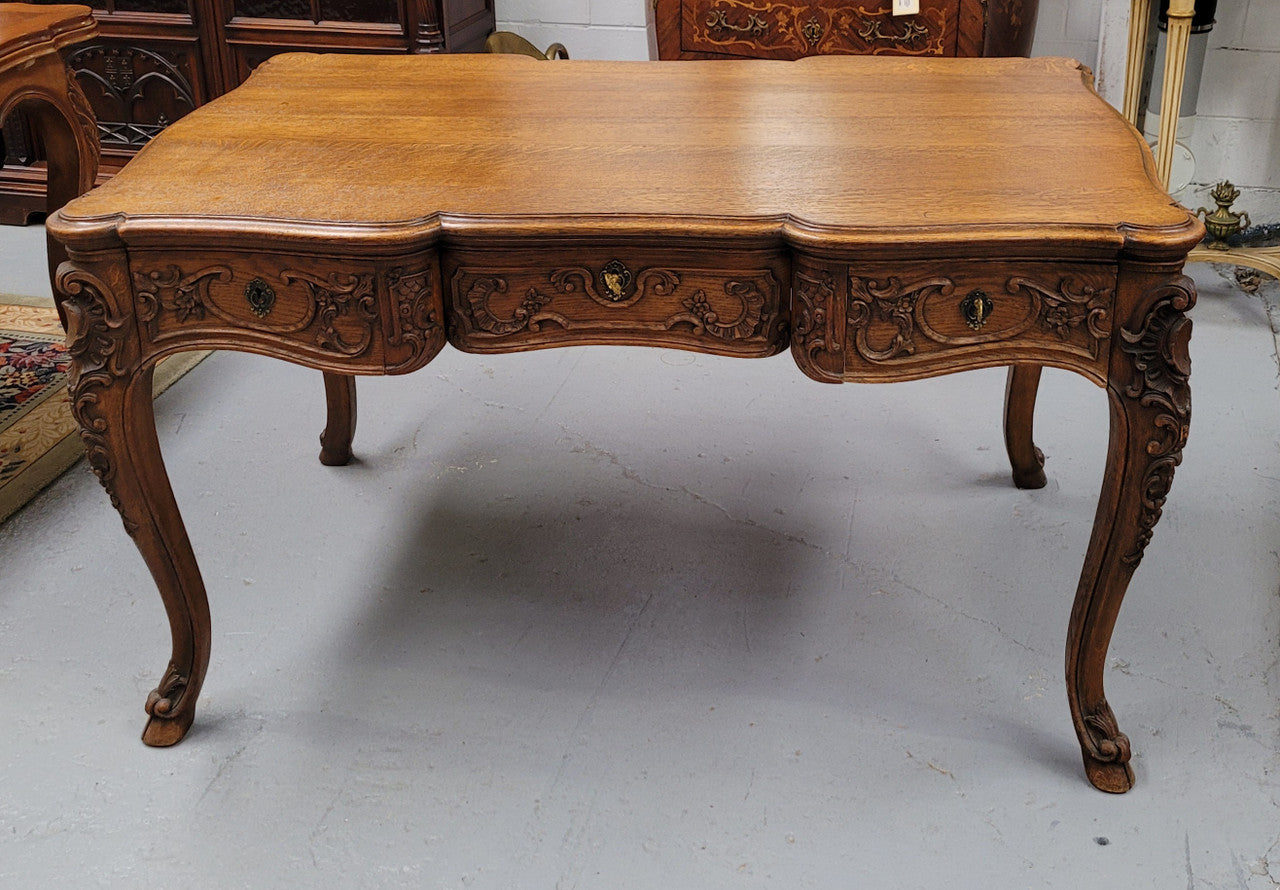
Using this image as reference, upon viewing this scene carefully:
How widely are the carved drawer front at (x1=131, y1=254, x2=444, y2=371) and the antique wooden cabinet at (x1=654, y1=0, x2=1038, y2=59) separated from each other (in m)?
2.05

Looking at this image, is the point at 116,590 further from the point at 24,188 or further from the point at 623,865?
the point at 24,188

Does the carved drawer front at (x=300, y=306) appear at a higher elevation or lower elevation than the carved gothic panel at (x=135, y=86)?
higher

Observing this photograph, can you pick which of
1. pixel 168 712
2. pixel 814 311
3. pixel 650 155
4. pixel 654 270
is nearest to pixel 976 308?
pixel 814 311

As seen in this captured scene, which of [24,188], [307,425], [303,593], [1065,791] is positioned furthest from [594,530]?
[24,188]

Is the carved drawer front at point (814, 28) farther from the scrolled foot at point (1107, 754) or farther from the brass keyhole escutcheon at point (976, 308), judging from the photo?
the scrolled foot at point (1107, 754)

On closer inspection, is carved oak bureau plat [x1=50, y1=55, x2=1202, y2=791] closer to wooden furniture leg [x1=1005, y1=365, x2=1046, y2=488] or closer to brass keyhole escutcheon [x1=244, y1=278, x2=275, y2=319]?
brass keyhole escutcheon [x1=244, y1=278, x2=275, y2=319]

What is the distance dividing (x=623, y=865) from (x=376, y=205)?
3.03 ft

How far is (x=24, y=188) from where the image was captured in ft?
13.0

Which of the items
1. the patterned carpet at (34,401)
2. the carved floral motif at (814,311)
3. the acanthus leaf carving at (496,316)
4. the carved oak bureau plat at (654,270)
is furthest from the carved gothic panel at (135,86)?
the carved floral motif at (814,311)

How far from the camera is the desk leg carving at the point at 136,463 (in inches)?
64.7

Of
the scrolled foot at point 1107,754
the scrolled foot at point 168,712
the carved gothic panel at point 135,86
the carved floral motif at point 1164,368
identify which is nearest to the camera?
the carved floral motif at point 1164,368

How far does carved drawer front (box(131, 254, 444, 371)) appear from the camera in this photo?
162cm

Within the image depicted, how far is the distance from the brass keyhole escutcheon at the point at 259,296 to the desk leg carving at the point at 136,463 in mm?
155

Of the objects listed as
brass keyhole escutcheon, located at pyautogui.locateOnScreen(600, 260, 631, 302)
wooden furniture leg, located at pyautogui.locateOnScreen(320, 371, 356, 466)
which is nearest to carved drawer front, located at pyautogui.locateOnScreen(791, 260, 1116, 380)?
brass keyhole escutcheon, located at pyautogui.locateOnScreen(600, 260, 631, 302)
